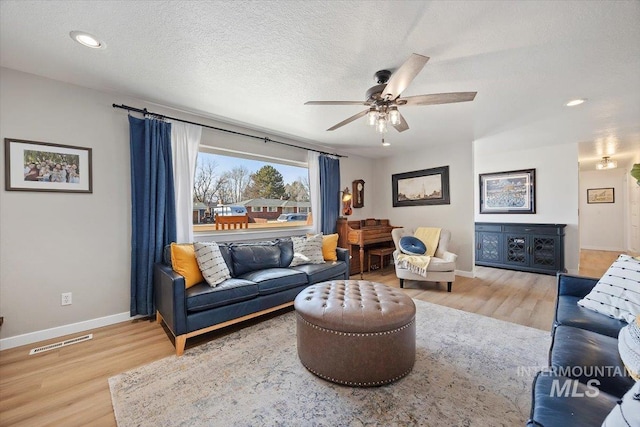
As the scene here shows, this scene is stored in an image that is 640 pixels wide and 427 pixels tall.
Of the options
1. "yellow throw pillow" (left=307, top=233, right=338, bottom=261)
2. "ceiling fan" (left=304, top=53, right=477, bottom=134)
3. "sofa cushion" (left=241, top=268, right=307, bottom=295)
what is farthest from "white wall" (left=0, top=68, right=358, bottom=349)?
"yellow throw pillow" (left=307, top=233, right=338, bottom=261)

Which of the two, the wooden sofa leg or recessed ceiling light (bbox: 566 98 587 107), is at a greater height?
recessed ceiling light (bbox: 566 98 587 107)

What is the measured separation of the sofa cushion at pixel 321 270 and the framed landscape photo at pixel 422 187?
96.1 inches

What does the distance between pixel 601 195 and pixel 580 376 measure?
8.71 meters

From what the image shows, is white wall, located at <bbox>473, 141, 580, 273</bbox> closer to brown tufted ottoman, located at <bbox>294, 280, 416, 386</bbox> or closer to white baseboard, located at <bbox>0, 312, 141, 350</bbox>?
brown tufted ottoman, located at <bbox>294, 280, 416, 386</bbox>

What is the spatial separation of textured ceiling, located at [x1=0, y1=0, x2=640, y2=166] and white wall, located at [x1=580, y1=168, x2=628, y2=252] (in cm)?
528

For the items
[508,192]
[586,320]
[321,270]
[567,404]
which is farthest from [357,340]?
[508,192]

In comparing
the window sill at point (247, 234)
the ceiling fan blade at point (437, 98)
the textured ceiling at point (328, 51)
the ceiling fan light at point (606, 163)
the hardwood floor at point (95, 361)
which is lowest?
the hardwood floor at point (95, 361)

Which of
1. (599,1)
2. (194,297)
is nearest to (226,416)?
(194,297)

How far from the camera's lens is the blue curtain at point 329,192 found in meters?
4.52

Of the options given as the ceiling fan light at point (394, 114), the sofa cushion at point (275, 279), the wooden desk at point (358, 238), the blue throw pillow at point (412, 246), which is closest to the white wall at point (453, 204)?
the wooden desk at point (358, 238)

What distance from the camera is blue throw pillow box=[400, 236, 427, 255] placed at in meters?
3.92

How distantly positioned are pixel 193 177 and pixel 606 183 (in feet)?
32.8

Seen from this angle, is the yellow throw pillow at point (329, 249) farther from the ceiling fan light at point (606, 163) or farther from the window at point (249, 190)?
the ceiling fan light at point (606, 163)

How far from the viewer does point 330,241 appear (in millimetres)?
3764
